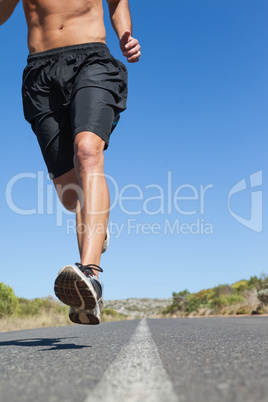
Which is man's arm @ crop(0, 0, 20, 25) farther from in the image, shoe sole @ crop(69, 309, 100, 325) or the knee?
shoe sole @ crop(69, 309, 100, 325)

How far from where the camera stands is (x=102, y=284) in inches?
103

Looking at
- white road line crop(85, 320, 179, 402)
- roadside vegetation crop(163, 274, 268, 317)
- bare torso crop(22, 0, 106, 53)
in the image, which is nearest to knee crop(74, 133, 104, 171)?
bare torso crop(22, 0, 106, 53)

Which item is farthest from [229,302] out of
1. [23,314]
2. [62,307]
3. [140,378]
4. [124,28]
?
[140,378]

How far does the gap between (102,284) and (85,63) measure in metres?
1.59

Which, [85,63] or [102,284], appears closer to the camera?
[102,284]

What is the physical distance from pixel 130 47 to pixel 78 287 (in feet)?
6.18

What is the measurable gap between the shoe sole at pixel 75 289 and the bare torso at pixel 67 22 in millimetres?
1828

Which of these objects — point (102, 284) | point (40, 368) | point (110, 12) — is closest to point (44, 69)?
point (110, 12)

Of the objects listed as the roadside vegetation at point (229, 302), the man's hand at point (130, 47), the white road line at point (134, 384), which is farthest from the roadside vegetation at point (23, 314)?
the white road line at point (134, 384)

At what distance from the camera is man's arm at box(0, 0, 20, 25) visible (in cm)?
341

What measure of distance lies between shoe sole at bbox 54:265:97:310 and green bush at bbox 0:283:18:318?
11.1 meters

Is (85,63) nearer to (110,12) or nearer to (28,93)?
(28,93)

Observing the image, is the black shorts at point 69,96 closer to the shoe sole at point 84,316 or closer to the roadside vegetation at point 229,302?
the shoe sole at point 84,316

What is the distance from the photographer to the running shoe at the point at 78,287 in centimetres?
229
